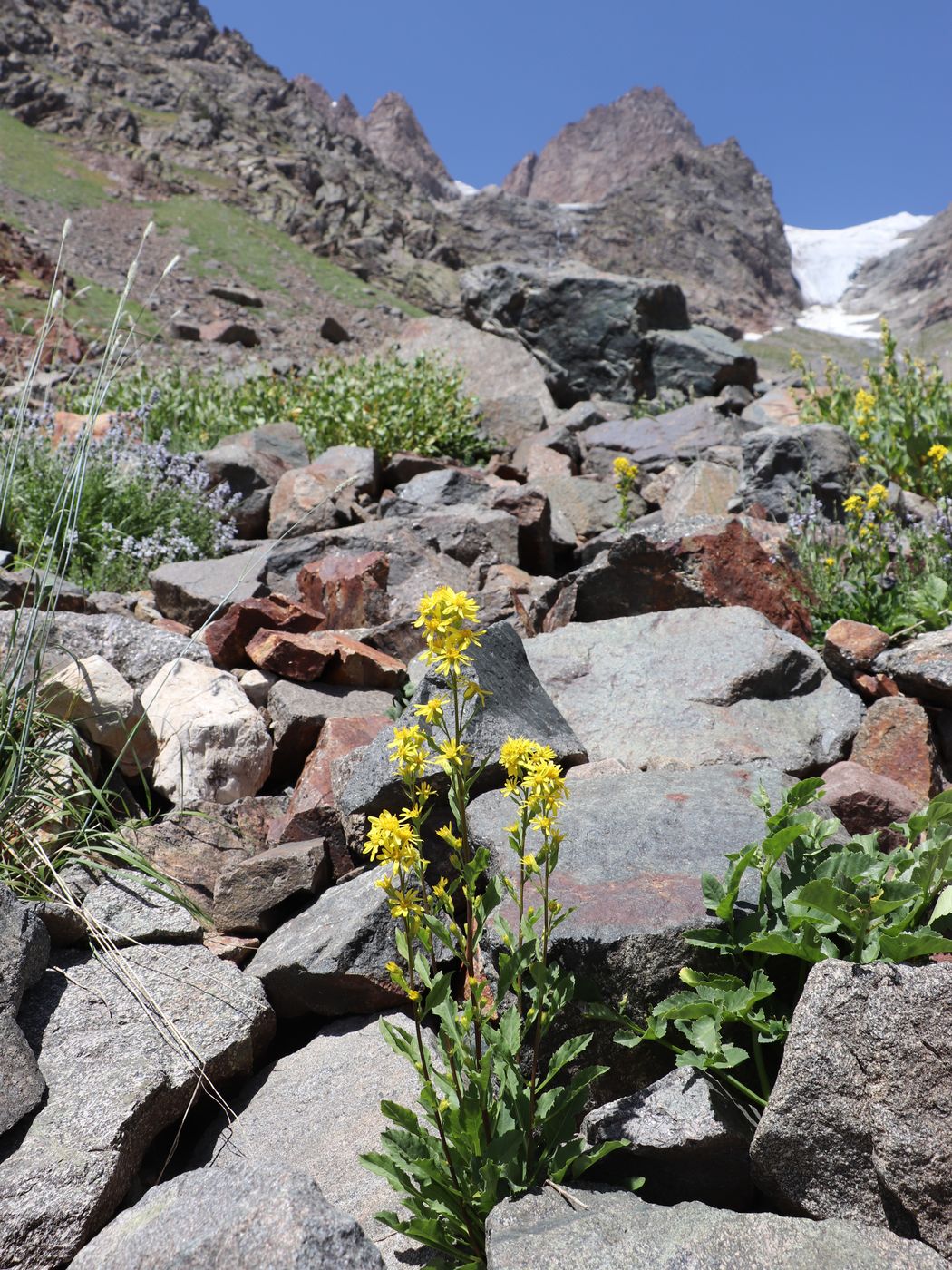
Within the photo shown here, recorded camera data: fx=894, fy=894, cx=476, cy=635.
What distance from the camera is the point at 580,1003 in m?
2.38

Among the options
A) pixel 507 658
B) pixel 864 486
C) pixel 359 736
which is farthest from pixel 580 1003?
pixel 864 486

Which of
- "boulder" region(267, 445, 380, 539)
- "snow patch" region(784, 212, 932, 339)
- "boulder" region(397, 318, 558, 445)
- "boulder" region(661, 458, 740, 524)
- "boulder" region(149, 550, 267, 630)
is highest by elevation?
"snow patch" region(784, 212, 932, 339)

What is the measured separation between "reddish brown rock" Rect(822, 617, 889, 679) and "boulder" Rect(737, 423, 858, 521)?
228 centimetres

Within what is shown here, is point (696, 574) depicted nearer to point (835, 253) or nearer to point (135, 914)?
point (135, 914)

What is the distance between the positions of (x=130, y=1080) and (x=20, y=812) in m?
1.14

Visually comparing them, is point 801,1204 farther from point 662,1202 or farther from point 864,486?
point 864,486

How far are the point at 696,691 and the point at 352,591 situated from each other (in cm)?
221

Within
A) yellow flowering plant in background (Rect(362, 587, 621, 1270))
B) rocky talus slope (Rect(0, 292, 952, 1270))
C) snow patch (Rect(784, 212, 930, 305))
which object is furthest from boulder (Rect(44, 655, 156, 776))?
snow patch (Rect(784, 212, 930, 305))

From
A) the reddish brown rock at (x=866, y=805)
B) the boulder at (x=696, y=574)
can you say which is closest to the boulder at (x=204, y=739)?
the boulder at (x=696, y=574)

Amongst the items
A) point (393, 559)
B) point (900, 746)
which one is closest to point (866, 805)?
point (900, 746)

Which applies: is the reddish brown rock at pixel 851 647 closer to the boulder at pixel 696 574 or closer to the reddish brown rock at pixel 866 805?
the boulder at pixel 696 574

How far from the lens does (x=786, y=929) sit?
2320 mm

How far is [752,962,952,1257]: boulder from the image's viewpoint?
76.7 inches

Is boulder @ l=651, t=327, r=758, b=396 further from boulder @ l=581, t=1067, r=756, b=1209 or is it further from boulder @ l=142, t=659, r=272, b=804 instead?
boulder @ l=581, t=1067, r=756, b=1209
